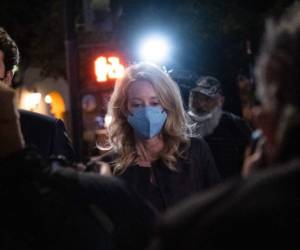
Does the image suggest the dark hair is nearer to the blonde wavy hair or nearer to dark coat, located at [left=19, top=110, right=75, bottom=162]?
dark coat, located at [left=19, top=110, right=75, bottom=162]

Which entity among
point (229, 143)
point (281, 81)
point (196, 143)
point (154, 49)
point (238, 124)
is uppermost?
point (154, 49)

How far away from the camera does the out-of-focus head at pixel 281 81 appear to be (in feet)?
5.01

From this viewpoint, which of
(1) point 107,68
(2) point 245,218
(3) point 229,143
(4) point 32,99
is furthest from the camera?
(4) point 32,99

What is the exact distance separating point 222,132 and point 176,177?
116 inches

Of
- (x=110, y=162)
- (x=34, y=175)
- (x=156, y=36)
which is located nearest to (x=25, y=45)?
(x=156, y=36)

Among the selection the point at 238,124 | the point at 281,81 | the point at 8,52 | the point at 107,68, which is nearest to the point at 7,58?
the point at 8,52

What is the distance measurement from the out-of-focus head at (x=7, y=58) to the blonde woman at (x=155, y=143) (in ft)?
2.10

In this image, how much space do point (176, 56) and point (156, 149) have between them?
13.8m

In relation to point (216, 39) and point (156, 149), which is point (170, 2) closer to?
point (216, 39)

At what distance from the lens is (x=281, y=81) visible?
1561 millimetres

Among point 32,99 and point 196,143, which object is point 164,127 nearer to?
point 196,143

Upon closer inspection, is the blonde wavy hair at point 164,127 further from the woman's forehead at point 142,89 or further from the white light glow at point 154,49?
the white light glow at point 154,49

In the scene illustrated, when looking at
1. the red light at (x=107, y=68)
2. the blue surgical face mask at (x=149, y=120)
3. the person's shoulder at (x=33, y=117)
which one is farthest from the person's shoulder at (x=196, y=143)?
the red light at (x=107, y=68)

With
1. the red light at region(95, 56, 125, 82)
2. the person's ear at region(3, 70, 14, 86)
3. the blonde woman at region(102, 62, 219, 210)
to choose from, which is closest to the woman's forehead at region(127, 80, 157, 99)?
the blonde woman at region(102, 62, 219, 210)
